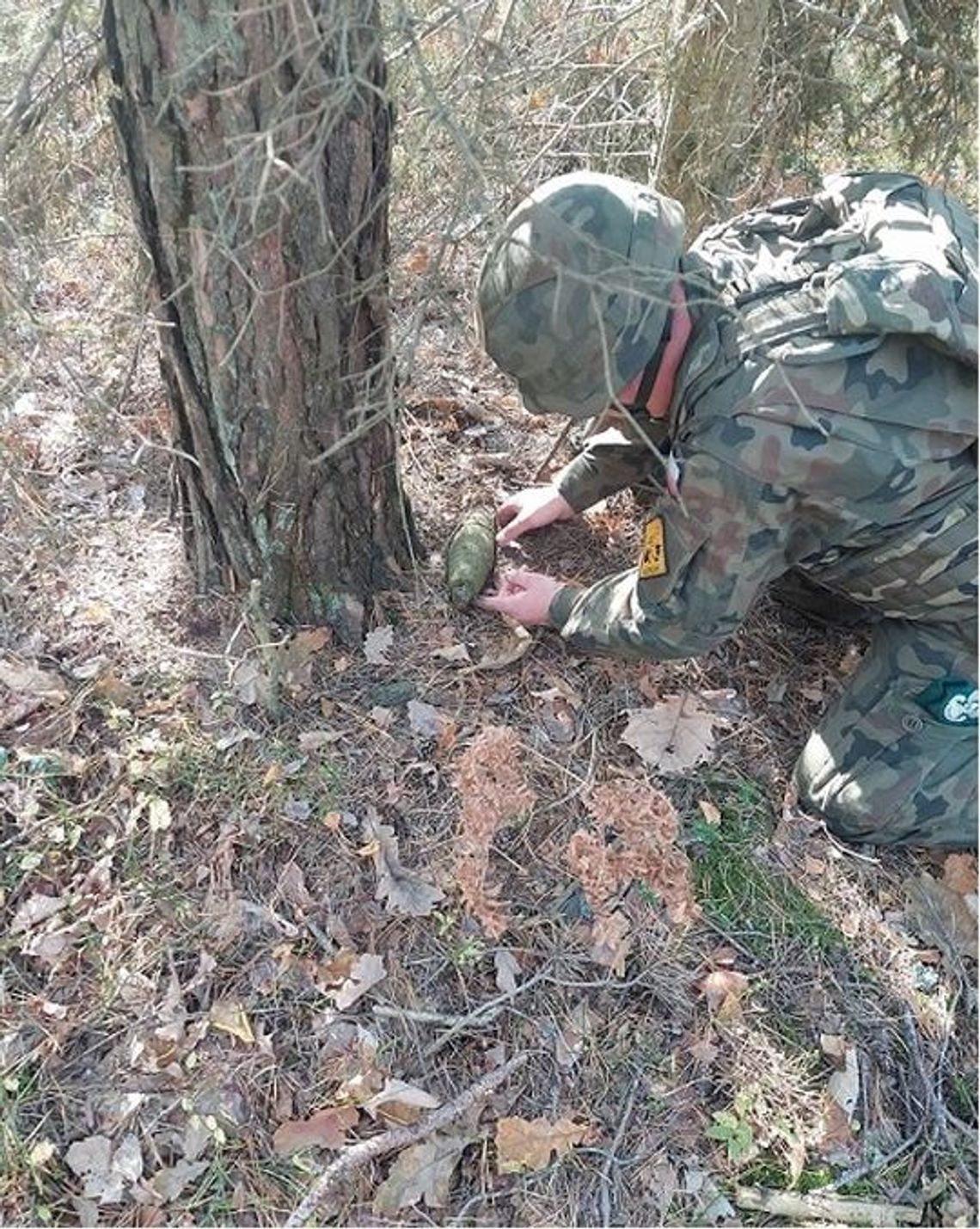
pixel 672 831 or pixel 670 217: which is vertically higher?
pixel 670 217

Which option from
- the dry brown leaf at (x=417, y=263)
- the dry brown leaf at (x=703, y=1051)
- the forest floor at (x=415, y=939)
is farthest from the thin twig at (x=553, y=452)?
the dry brown leaf at (x=703, y=1051)

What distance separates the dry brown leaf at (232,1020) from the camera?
7.17 ft

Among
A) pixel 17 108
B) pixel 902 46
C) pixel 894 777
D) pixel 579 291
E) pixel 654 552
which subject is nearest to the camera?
pixel 17 108

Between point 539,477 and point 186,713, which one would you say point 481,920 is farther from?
point 539,477

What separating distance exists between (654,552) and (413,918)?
3.47ft

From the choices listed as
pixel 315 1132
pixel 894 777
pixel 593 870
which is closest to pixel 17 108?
pixel 593 870

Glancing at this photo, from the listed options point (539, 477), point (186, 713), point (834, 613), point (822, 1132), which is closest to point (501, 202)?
point (539, 477)

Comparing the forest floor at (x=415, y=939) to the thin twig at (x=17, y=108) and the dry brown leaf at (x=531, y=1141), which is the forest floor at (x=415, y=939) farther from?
the thin twig at (x=17, y=108)

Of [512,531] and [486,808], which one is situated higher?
[512,531]

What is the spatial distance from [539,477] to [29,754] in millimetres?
1738

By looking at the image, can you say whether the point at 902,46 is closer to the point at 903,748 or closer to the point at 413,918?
the point at 903,748

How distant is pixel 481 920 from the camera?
7.68 ft

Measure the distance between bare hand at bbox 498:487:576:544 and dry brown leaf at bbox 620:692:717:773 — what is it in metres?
0.69

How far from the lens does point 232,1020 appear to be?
2209 mm
